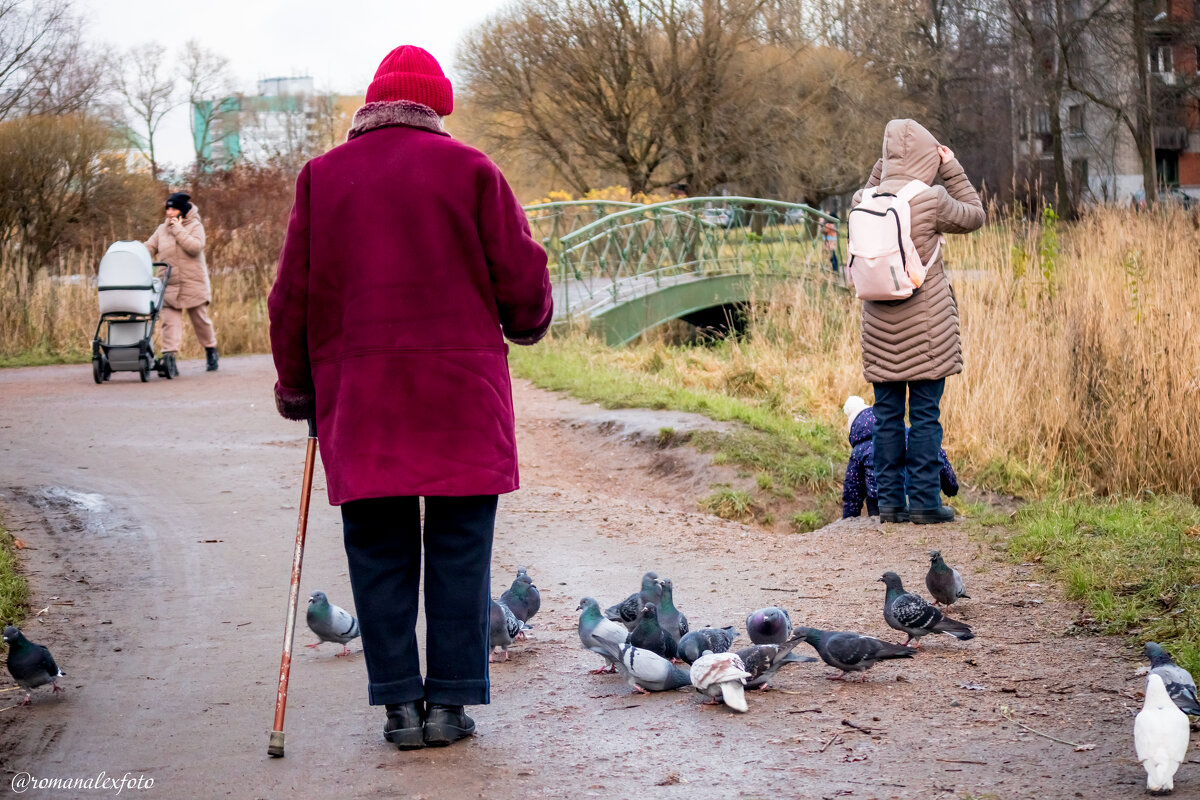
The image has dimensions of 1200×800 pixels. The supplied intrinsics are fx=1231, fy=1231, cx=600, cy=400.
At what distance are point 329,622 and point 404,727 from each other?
1.14 meters

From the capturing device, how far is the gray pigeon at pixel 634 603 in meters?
5.14

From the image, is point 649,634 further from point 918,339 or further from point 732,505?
point 732,505

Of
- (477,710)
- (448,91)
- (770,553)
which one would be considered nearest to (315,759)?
(477,710)

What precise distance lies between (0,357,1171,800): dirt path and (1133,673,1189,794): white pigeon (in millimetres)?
89

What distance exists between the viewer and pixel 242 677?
4.67m

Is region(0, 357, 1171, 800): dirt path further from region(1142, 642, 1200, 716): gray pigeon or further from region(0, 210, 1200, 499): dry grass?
region(0, 210, 1200, 499): dry grass

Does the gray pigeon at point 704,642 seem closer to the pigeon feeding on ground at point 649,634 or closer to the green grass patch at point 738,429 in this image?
the pigeon feeding on ground at point 649,634

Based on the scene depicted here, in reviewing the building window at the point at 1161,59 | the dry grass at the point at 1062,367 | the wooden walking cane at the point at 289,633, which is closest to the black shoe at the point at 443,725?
the wooden walking cane at the point at 289,633

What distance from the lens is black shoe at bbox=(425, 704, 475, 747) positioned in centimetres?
384

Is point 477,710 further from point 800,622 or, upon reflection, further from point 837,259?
point 837,259

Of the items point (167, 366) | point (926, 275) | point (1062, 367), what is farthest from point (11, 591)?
point (167, 366)

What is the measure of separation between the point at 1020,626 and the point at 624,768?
2.20 metres

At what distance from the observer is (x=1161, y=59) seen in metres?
35.4

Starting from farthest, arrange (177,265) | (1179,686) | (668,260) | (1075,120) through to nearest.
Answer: (1075,120), (668,260), (177,265), (1179,686)
